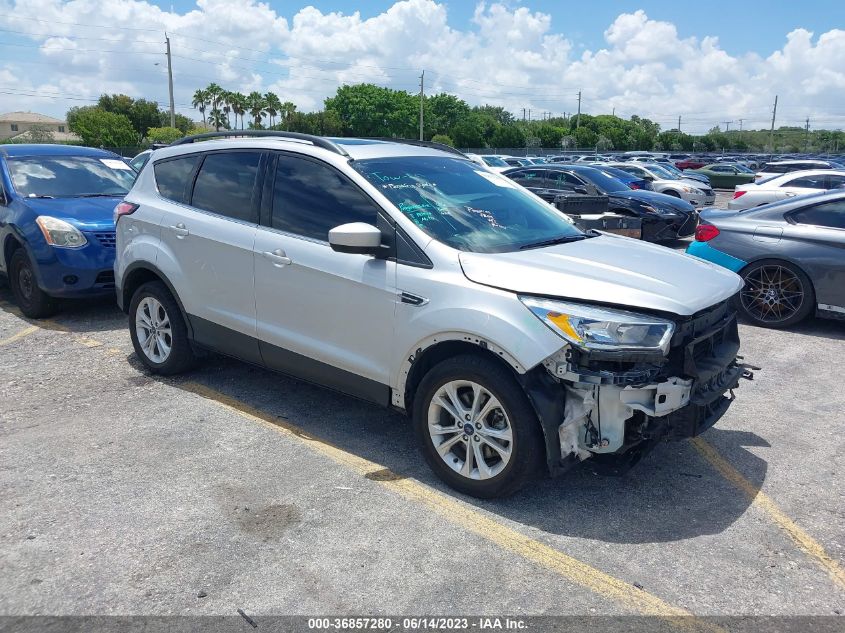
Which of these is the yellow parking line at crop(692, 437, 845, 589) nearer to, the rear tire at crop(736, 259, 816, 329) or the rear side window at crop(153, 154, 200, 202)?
the rear tire at crop(736, 259, 816, 329)

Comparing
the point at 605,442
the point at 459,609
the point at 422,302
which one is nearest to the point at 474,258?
the point at 422,302

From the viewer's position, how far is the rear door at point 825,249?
7.17 m

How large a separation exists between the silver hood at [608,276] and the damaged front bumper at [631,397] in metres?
0.16

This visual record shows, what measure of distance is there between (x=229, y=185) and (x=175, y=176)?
746 millimetres

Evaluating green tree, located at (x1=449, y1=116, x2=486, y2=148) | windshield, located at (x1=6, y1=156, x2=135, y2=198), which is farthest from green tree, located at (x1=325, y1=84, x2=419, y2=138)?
windshield, located at (x1=6, y1=156, x2=135, y2=198)

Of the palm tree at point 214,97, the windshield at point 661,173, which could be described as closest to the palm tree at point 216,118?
the palm tree at point 214,97

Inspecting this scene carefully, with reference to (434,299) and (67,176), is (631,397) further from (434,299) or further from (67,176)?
(67,176)

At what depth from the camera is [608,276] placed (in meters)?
3.73

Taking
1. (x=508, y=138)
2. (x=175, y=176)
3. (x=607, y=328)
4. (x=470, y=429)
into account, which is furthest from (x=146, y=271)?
(x=508, y=138)

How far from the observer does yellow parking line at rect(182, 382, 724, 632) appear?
3.02 meters

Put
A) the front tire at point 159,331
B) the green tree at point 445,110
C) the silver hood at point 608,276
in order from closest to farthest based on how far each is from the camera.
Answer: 1. the silver hood at point 608,276
2. the front tire at point 159,331
3. the green tree at point 445,110

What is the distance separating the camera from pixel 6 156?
27.4ft

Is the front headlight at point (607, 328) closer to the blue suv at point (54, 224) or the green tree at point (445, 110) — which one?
the blue suv at point (54, 224)

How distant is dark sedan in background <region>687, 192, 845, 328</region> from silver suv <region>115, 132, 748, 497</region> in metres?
3.57
